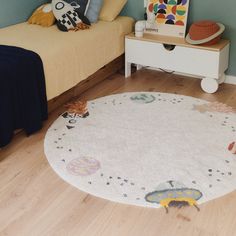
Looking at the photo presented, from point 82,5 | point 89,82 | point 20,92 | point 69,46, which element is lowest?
point 89,82

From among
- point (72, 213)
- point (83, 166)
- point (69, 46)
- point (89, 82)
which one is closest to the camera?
point (72, 213)

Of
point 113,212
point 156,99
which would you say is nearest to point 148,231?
point 113,212

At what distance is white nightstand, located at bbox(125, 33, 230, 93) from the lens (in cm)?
293

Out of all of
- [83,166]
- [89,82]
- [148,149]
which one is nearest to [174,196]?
[148,149]

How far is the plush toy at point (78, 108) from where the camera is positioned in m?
2.80

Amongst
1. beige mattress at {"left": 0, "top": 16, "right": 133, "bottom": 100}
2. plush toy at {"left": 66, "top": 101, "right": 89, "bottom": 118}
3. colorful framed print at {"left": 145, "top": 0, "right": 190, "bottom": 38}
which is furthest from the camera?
colorful framed print at {"left": 145, "top": 0, "right": 190, "bottom": 38}

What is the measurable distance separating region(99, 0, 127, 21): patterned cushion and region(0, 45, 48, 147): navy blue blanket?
109 cm

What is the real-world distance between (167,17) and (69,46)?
102 cm

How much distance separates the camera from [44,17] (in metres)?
3.27

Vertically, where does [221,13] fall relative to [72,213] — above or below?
above

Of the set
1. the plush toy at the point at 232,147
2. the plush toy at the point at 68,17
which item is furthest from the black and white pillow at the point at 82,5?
the plush toy at the point at 232,147

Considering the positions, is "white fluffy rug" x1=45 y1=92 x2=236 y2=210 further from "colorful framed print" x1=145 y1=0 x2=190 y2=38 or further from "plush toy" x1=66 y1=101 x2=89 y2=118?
"colorful framed print" x1=145 y1=0 x2=190 y2=38

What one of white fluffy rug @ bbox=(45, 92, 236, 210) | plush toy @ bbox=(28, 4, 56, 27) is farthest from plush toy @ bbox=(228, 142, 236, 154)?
plush toy @ bbox=(28, 4, 56, 27)

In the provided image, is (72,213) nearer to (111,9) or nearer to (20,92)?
(20,92)
